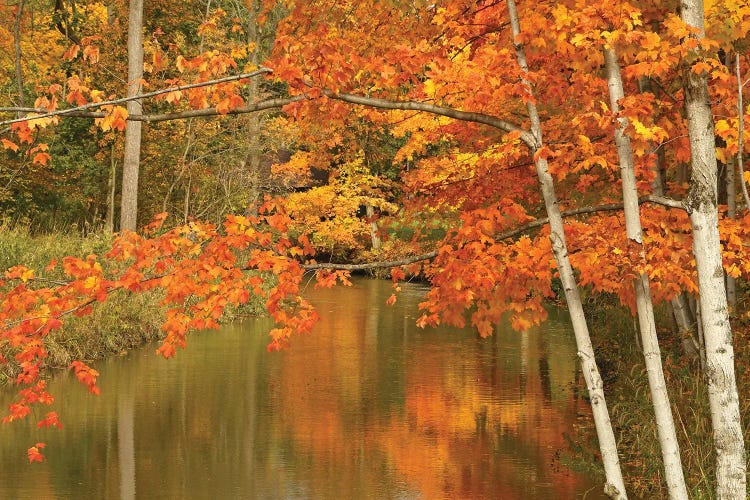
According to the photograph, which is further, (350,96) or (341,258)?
(341,258)

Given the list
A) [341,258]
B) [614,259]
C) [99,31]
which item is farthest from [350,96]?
[341,258]

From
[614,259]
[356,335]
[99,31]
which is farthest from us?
[99,31]

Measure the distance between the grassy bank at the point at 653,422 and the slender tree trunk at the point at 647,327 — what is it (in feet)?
3.36

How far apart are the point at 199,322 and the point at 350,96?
247 centimetres

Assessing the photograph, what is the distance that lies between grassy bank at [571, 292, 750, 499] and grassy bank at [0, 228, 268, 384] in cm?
871

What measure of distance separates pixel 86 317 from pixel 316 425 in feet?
19.7

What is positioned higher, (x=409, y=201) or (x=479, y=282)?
(x=409, y=201)

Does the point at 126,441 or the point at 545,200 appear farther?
the point at 126,441

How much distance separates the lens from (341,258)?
41.0 metres

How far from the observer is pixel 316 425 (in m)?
14.8

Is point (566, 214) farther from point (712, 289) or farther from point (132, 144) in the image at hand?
point (132, 144)

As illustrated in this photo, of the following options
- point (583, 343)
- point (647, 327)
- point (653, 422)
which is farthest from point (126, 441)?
point (647, 327)

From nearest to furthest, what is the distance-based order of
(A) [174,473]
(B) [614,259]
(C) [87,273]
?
(B) [614,259] < (C) [87,273] < (A) [174,473]

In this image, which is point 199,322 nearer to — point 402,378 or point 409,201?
point 409,201
